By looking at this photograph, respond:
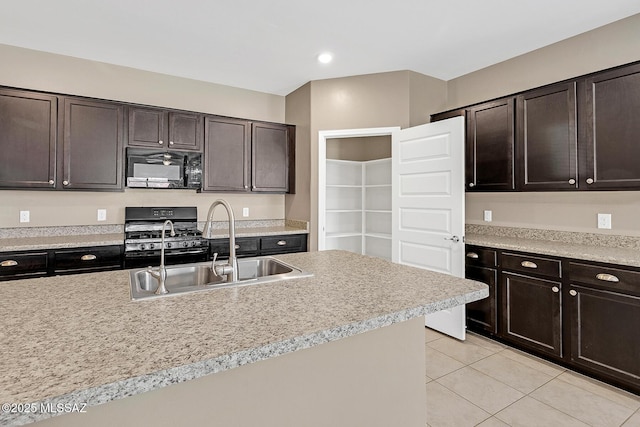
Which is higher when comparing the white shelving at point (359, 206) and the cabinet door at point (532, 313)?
the white shelving at point (359, 206)

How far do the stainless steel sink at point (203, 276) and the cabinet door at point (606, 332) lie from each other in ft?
7.02

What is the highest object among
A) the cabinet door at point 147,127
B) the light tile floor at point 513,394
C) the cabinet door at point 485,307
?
the cabinet door at point 147,127

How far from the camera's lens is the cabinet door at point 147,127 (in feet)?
11.1

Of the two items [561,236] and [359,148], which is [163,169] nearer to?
[359,148]

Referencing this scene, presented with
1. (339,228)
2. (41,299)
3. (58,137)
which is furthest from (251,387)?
(339,228)

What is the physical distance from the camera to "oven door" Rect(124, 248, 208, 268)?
10.2ft

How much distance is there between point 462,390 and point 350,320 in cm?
181

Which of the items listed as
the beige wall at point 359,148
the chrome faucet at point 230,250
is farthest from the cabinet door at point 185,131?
the chrome faucet at point 230,250

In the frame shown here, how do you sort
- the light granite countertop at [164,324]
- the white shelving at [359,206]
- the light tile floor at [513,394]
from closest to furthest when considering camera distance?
the light granite countertop at [164,324], the light tile floor at [513,394], the white shelving at [359,206]

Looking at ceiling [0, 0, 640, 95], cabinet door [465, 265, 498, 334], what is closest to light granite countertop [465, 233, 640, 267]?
cabinet door [465, 265, 498, 334]

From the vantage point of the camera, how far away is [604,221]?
2.72 meters

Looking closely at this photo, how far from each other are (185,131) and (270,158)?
3.37 feet

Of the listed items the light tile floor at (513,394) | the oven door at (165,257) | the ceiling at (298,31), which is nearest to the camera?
the light tile floor at (513,394)

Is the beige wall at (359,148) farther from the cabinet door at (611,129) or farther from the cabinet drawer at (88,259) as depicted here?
the cabinet drawer at (88,259)
